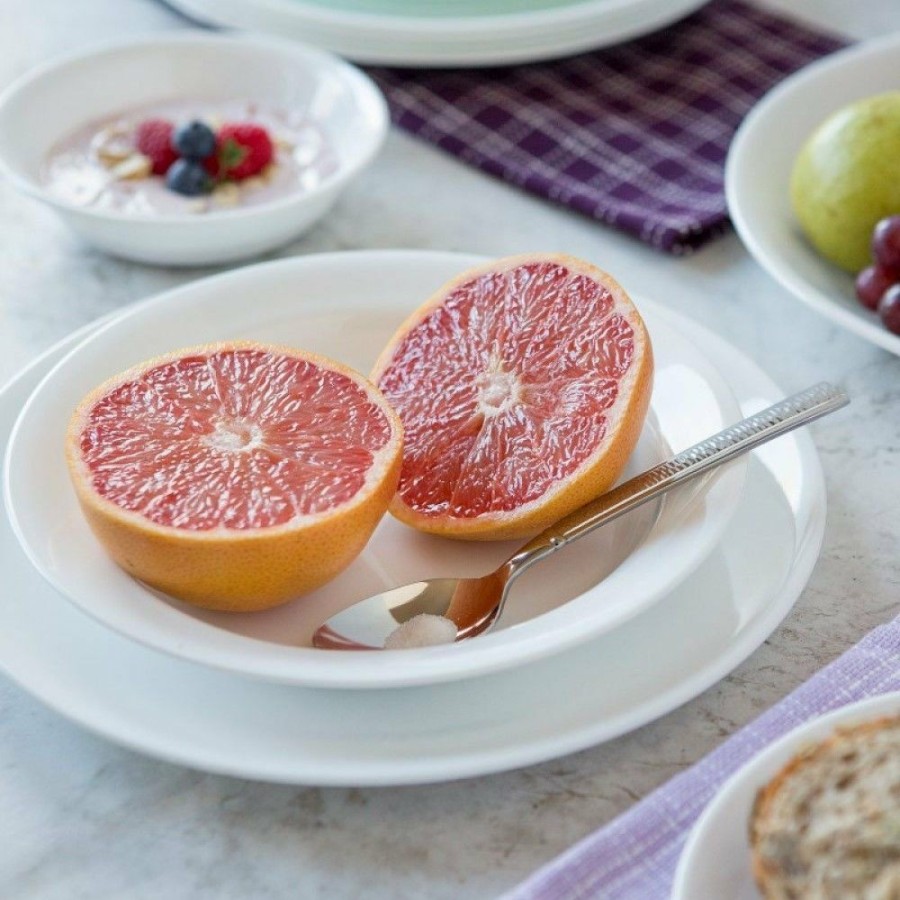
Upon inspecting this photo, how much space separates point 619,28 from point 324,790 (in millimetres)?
1336

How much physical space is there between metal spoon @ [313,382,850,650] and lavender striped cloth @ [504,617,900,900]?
18cm

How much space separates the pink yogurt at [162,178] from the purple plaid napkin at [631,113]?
194 millimetres

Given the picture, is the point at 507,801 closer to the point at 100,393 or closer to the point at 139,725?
the point at 139,725

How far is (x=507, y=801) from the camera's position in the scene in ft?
2.86

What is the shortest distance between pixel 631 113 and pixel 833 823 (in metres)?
1.29

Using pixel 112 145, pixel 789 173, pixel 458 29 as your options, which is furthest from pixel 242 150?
pixel 789 173

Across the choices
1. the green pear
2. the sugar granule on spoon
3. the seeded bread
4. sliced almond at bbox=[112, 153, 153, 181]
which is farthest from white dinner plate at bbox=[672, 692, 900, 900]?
sliced almond at bbox=[112, 153, 153, 181]

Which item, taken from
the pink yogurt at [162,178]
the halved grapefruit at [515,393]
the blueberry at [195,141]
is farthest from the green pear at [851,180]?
the blueberry at [195,141]

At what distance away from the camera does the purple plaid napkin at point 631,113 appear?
159 centimetres

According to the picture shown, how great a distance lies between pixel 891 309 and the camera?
1.29 m

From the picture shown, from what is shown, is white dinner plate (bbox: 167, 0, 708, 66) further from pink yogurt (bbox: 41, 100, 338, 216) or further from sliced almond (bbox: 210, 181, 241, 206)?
sliced almond (bbox: 210, 181, 241, 206)

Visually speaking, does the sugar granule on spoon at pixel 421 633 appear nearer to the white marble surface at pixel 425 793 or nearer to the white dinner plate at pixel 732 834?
the white marble surface at pixel 425 793

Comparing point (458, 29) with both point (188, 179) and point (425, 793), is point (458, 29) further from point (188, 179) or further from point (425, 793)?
point (425, 793)

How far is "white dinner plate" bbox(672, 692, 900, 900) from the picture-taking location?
2.31 feet
